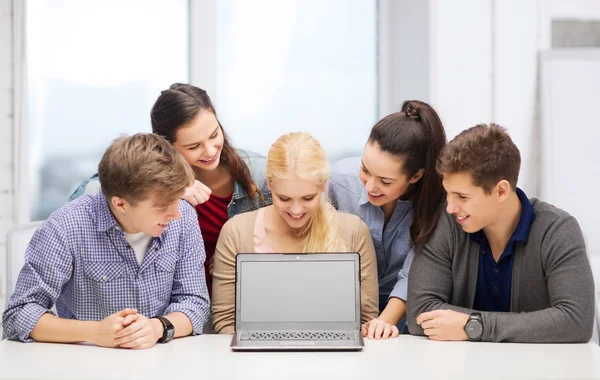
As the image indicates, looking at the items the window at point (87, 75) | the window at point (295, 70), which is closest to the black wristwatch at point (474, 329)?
the window at point (295, 70)

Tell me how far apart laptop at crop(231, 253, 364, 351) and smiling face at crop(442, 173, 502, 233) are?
27 centimetres

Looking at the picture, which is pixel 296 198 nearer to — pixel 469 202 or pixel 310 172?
pixel 310 172

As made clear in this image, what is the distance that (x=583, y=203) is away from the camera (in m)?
3.24

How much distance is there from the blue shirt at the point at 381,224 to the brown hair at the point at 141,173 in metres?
0.62

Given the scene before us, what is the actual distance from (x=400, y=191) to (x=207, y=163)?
0.57 m

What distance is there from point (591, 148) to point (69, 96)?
7.55 ft

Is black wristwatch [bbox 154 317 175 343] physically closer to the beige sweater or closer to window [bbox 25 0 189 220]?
the beige sweater

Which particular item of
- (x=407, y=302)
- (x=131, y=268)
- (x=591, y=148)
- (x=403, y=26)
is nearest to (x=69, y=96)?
(x=403, y=26)

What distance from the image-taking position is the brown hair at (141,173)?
1735 millimetres

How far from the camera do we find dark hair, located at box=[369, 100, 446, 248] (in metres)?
2.05

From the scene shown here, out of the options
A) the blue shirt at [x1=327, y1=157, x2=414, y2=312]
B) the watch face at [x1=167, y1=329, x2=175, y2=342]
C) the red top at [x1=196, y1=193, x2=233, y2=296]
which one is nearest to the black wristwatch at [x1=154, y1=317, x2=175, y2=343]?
the watch face at [x1=167, y1=329, x2=175, y2=342]

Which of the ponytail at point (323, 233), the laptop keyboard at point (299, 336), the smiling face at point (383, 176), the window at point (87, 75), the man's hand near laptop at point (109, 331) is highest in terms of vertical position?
the window at point (87, 75)

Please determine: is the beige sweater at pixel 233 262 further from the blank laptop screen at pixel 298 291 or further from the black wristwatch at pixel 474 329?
the black wristwatch at pixel 474 329

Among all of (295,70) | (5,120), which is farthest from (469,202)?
(5,120)
